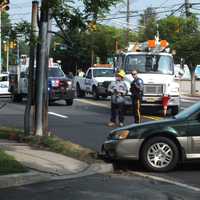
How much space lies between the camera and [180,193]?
32.5ft

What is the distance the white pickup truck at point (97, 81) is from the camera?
3900cm

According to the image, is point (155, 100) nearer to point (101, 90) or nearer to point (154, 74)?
point (154, 74)

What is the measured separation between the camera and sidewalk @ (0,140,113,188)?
10656 millimetres

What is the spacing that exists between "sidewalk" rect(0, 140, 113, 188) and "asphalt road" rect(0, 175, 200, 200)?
280 mm

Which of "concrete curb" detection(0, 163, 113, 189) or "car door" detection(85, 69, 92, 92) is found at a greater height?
"car door" detection(85, 69, 92, 92)

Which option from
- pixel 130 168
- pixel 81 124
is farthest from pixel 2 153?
pixel 81 124

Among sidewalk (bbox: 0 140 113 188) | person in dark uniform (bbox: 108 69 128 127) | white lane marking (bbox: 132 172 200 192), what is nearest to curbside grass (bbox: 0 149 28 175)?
sidewalk (bbox: 0 140 113 188)

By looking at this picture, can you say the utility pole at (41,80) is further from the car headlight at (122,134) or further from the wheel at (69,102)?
the wheel at (69,102)

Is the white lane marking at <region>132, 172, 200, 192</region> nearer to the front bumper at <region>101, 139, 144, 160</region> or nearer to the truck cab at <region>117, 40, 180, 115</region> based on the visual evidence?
the front bumper at <region>101, 139, 144, 160</region>

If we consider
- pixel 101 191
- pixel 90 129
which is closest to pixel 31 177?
pixel 101 191

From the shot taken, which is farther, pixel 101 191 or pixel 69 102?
pixel 69 102

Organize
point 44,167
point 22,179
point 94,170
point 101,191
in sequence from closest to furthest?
1. point 101,191
2. point 22,179
3. point 44,167
4. point 94,170

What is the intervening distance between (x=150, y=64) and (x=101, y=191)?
17.4m

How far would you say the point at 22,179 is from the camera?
10.6 metres
